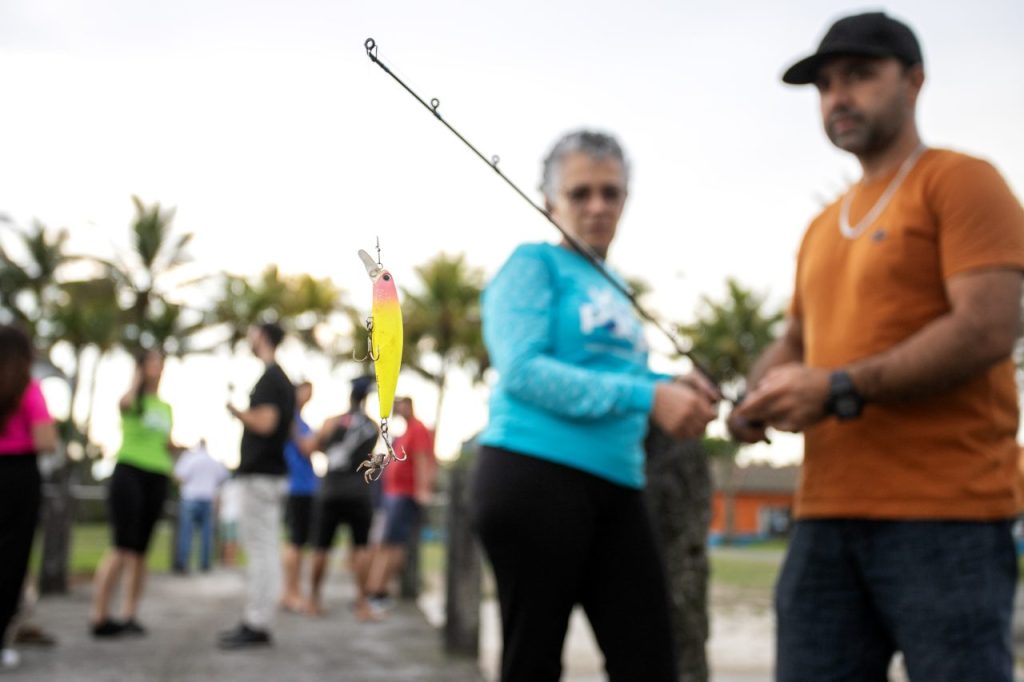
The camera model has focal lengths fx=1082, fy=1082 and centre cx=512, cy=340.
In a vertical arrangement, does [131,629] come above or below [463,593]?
below

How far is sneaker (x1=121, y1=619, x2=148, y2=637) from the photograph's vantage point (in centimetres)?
732

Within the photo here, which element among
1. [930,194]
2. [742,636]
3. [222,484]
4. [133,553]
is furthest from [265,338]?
[222,484]

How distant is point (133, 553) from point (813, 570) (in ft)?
19.1

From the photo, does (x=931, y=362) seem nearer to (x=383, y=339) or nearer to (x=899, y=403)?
(x=899, y=403)

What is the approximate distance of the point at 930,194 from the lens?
219 cm

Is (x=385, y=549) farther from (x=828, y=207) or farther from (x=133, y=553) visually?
(x=828, y=207)

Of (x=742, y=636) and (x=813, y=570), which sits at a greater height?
(x=813, y=570)

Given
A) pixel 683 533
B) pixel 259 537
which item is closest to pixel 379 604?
pixel 259 537

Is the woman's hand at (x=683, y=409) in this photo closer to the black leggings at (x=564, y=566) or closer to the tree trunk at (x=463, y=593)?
the black leggings at (x=564, y=566)

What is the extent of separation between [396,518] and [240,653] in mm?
2482

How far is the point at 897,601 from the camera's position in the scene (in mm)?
2170

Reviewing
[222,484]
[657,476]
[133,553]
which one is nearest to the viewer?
[657,476]

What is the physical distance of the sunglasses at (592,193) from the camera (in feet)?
8.71

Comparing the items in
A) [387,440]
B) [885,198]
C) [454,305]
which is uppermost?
[454,305]
